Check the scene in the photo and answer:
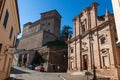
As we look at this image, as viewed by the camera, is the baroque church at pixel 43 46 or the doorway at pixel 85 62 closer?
the doorway at pixel 85 62

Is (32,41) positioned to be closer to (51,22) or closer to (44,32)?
(44,32)

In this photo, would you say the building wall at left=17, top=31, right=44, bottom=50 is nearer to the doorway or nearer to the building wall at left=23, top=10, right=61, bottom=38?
the building wall at left=23, top=10, right=61, bottom=38

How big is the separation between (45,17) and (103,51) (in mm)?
44582

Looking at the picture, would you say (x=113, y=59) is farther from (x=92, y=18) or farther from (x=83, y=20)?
(x=83, y=20)

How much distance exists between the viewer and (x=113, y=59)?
1975 cm

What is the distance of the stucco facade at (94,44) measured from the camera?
20.3m

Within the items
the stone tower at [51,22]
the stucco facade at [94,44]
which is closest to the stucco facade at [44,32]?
the stone tower at [51,22]

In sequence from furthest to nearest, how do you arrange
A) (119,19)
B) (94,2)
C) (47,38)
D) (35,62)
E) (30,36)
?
(30,36), (47,38), (35,62), (94,2), (119,19)

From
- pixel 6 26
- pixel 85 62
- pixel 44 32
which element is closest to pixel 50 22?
pixel 44 32

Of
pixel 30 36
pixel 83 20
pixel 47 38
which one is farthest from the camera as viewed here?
pixel 30 36

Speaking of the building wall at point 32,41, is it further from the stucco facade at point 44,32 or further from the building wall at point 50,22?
the building wall at point 50,22

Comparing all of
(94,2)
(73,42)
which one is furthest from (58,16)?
(94,2)

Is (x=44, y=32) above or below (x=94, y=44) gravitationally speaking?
above

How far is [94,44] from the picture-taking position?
24.4 metres
